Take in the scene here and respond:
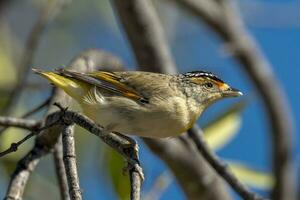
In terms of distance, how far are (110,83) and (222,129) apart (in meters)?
1.43

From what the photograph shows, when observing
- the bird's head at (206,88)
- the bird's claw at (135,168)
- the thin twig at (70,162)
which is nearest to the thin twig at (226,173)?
the bird's head at (206,88)

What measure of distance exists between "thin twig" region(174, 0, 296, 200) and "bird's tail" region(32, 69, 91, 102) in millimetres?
2423

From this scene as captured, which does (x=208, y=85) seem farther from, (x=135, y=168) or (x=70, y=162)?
(x=70, y=162)

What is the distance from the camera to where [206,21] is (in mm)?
6410

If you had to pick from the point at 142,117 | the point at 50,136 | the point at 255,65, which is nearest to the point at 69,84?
the point at 50,136

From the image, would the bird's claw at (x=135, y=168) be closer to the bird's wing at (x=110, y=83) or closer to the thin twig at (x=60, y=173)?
the thin twig at (x=60, y=173)

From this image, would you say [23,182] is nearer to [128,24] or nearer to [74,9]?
[128,24]

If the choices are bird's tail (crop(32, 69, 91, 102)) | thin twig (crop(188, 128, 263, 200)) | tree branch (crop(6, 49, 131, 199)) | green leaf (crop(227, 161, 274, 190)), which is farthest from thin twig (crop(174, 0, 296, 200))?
bird's tail (crop(32, 69, 91, 102))

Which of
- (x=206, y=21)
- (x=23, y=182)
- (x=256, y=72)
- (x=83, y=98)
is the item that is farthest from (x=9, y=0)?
(x=23, y=182)

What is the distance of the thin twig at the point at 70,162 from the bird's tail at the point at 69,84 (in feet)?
2.15

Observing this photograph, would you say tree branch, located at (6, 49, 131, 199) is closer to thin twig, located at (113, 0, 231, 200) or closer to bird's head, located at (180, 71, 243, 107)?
thin twig, located at (113, 0, 231, 200)

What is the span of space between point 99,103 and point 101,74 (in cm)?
21

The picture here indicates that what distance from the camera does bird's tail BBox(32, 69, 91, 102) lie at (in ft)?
11.9

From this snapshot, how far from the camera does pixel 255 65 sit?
6.45m
